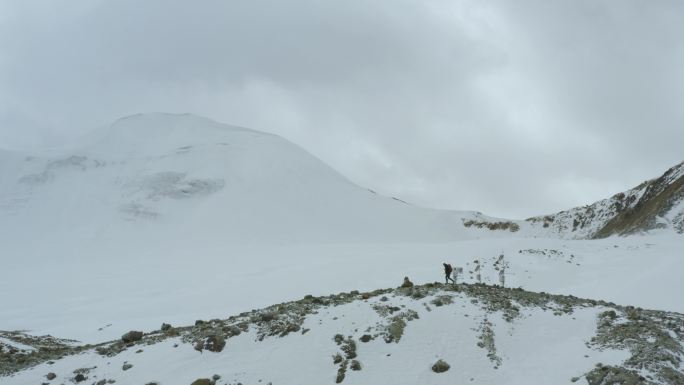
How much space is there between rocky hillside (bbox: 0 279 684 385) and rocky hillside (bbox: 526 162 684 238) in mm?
32552

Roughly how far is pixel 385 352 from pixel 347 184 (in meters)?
87.2

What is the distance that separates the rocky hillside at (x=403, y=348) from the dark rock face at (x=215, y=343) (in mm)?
28

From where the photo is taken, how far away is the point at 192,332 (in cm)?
1494

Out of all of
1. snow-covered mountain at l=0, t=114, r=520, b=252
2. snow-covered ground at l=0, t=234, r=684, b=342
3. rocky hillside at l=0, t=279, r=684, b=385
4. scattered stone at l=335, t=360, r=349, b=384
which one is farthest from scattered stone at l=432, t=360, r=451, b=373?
snow-covered mountain at l=0, t=114, r=520, b=252

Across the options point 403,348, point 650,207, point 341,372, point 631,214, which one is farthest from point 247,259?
point 631,214

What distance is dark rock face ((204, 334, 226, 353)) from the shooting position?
44.0 ft

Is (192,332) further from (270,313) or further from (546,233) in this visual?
(546,233)

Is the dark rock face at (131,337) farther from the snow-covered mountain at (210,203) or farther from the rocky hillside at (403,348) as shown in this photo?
the snow-covered mountain at (210,203)

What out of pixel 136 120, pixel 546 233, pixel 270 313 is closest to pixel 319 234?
pixel 546 233

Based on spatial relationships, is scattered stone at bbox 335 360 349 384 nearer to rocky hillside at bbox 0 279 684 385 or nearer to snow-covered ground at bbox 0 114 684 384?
rocky hillside at bbox 0 279 684 385

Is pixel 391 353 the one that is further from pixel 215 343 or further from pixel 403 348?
pixel 215 343

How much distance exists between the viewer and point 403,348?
12812 mm

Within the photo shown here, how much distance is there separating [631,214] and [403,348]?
183ft

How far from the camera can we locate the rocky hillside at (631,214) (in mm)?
42938
